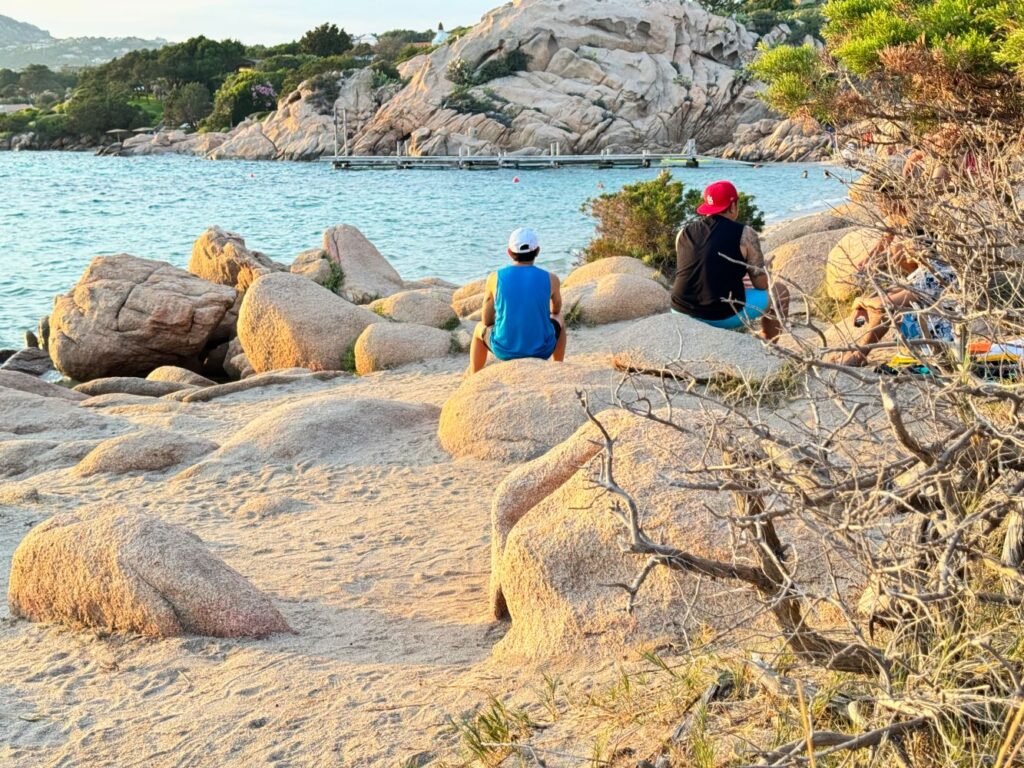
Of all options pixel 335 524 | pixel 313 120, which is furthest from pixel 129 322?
pixel 313 120

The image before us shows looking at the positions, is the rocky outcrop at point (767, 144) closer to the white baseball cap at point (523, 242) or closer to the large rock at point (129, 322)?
the large rock at point (129, 322)

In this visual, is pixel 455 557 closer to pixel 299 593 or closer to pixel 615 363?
pixel 299 593

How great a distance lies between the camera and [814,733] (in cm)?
225

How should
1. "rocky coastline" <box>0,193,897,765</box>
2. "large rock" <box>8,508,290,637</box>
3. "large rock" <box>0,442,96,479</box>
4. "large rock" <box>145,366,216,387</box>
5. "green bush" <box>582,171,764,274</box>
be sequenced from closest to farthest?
1. "rocky coastline" <box>0,193,897,765</box>
2. "large rock" <box>8,508,290,637</box>
3. "large rock" <box>0,442,96,479</box>
4. "large rock" <box>145,366,216,387</box>
5. "green bush" <box>582,171,764,274</box>

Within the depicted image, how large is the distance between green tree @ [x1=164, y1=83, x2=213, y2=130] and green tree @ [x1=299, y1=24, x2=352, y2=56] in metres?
10.6

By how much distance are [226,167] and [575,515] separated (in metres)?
61.1

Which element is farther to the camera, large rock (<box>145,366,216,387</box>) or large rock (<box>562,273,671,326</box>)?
large rock (<box>145,366,216,387</box>)

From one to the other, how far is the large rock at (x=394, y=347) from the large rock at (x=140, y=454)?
314 cm

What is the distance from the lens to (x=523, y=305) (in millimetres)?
7820

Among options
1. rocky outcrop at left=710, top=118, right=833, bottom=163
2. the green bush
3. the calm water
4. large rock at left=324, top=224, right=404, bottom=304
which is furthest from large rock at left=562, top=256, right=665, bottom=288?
rocky outcrop at left=710, top=118, right=833, bottom=163

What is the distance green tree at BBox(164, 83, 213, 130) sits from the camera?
3199 inches

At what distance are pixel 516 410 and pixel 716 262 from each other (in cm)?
212

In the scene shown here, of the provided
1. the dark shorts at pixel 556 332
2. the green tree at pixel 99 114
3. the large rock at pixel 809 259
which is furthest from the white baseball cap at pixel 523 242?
the green tree at pixel 99 114

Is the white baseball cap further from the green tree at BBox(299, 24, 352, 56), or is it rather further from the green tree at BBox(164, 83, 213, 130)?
the green tree at BBox(299, 24, 352, 56)
